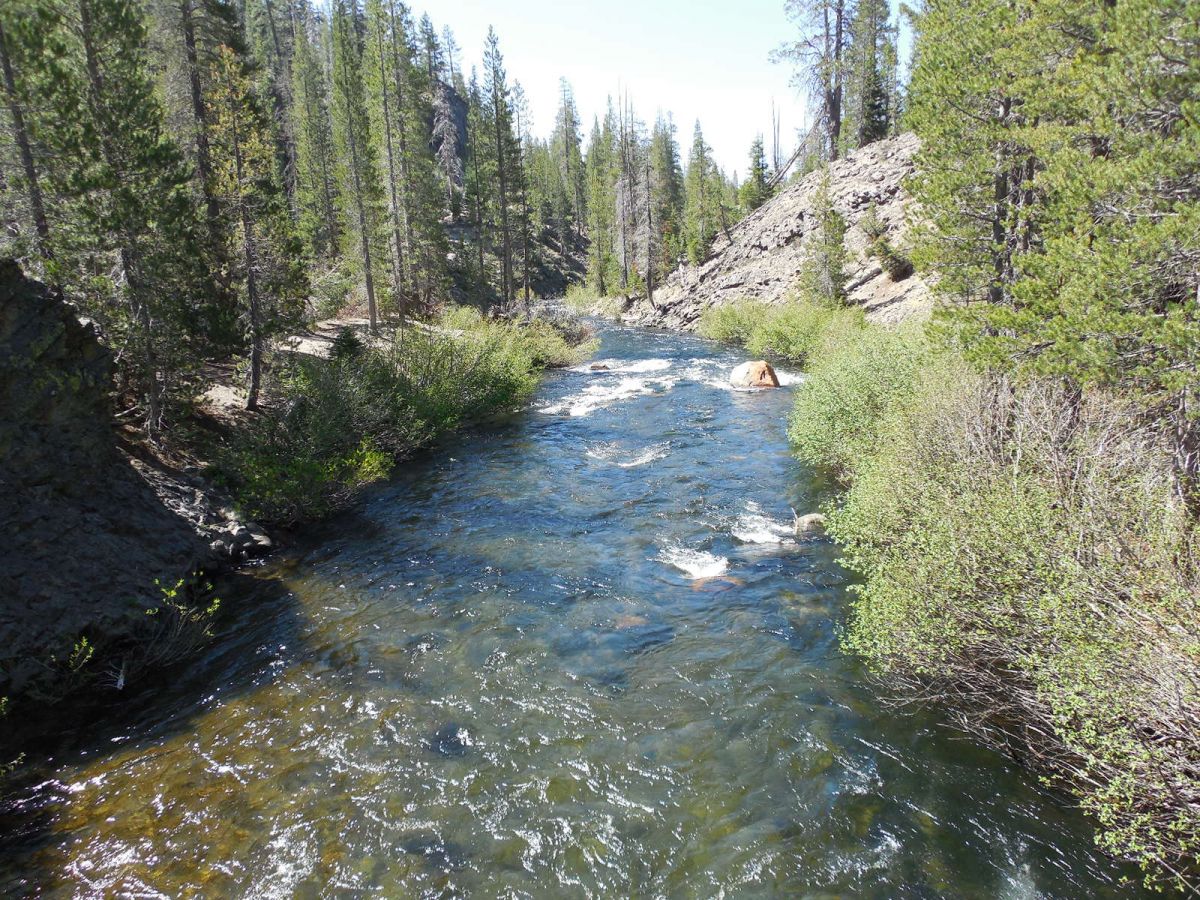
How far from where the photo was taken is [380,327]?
33.6m

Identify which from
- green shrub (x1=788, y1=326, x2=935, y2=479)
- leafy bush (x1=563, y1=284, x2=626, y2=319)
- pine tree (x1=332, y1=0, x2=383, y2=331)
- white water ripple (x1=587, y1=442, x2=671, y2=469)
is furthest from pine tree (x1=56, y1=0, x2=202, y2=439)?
leafy bush (x1=563, y1=284, x2=626, y2=319)

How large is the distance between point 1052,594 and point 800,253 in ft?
142

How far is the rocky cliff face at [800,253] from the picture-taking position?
3619 cm

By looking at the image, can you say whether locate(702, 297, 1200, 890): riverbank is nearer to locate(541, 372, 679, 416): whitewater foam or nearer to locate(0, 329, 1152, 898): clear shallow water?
locate(0, 329, 1152, 898): clear shallow water

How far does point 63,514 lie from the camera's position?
9719 millimetres

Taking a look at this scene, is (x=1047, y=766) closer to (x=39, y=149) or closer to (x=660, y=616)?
(x=660, y=616)

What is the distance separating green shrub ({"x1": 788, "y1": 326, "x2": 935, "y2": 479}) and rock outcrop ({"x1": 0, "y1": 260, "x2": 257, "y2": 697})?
1283cm

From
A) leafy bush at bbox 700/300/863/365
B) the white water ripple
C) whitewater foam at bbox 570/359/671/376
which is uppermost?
leafy bush at bbox 700/300/863/365

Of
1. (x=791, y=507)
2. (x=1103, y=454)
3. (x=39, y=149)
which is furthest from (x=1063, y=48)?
(x=39, y=149)

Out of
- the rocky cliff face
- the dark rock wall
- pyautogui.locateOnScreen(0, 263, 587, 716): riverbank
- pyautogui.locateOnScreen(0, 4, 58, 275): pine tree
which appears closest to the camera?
the dark rock wall

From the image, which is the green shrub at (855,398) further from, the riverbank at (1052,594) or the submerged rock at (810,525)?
the riverbank at (1052,594)

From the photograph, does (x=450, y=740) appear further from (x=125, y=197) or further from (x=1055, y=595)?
(x=125, y=197)

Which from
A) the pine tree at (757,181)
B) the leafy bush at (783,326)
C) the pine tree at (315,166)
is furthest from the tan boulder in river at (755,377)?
the pine tree at (757,181)

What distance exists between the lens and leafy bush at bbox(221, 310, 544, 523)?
14.0 metres
